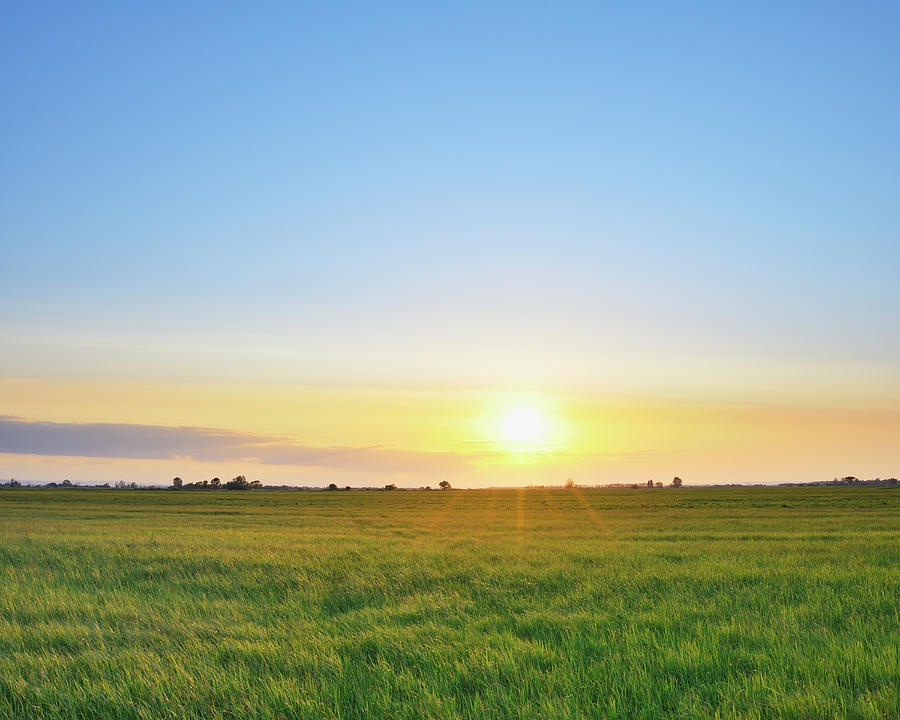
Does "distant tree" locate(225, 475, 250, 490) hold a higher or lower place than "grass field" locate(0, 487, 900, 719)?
lower

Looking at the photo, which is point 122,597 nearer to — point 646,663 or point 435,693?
point 435,693

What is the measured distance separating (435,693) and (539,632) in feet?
9.11

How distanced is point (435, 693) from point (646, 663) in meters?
2.45

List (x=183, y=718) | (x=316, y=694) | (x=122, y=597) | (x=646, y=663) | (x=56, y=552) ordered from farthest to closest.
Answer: (x=56, y=552)
(x=122, y=597)
(x=646, y=663)
(x=316, y=694)
(x=183, y=718)

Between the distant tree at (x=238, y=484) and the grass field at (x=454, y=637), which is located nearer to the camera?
the grass field at (x=454, y=637)

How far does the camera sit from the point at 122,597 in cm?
1161

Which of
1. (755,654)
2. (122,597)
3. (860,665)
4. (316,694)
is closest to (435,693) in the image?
(316,694)

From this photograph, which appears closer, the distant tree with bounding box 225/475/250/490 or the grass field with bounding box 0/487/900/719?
the grass field with bounding box 0/487/900/719

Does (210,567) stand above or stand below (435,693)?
below

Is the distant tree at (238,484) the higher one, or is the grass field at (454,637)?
the grass field at (454,637)

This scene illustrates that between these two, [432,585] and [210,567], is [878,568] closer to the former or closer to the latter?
[432,585]

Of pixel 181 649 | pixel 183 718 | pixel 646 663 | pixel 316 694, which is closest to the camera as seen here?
Result: pixel 183 718

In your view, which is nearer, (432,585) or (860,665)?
(860,665)

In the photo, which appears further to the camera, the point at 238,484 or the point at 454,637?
the point at 238,484
